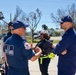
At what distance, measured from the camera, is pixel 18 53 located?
18.3 feet

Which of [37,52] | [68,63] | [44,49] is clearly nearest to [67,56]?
[68,63]

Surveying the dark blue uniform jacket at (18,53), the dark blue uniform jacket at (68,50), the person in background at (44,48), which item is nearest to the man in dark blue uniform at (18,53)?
the dark blue uniform jacket at (18,53)

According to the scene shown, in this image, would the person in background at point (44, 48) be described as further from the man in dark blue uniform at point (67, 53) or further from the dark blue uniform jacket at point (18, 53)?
the dark blue uniform jacket at point (18, 53)

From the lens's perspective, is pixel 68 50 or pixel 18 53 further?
pixel 68 50

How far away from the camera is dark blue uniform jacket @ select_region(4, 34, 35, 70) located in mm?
5504

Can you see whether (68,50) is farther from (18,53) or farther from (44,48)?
(44,48)

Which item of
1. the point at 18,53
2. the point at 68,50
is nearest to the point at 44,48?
the point at 68,50

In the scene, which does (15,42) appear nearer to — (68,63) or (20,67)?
(20,67)

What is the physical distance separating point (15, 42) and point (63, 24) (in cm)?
125

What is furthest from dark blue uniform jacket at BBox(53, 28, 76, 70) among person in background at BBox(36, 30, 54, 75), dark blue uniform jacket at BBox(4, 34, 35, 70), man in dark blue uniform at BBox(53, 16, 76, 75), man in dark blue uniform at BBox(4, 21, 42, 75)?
person in background at BBox(36, 30, 54, 75)

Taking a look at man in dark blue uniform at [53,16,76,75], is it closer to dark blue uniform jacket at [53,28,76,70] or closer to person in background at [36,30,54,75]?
dark blue uniform jacket at [53,28,76,70]

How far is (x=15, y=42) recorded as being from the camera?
5590mm

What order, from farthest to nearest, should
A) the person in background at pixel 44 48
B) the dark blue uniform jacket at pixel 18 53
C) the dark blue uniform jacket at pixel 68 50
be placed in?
the person in background at pixel 44 48 < the dark blue uniform jacket at pixel 68 50 < the dark blue uniform jacket at pixel 18 53

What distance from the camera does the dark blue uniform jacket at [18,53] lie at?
5.50 metres
